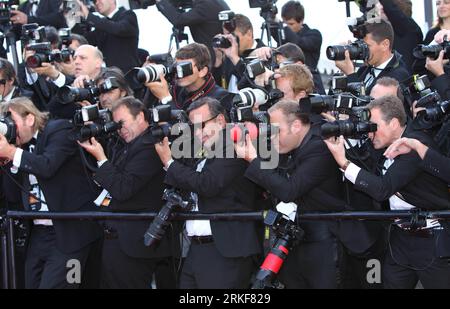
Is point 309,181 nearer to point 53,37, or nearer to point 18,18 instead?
point 53,37

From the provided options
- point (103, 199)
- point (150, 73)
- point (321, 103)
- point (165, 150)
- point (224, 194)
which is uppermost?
point (321, 103)

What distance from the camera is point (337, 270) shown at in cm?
606

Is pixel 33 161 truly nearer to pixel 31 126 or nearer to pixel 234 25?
pixel 31 126

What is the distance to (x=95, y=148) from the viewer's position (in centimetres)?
641

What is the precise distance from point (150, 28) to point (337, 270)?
4855mm

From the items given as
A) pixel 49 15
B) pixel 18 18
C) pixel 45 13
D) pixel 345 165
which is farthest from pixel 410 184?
pixel 45 13

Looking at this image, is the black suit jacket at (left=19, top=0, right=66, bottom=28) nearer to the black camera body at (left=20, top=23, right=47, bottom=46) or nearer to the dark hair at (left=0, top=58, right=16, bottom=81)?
the black camera body at (left=20, top=23, right=47, bottom=46)

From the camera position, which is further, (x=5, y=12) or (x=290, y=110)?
(x=5, y=12)

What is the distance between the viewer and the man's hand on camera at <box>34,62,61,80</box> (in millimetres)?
7684

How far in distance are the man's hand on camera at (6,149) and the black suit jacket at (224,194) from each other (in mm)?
1113

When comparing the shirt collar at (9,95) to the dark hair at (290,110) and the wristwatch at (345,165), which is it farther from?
the wristwatch at (345,165)

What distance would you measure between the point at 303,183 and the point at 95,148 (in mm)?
1410

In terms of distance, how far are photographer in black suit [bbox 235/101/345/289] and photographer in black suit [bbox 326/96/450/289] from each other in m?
0.25

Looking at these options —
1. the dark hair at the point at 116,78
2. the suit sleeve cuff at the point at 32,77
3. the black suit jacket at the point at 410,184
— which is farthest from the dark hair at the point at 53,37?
the black suit jacket at the point at 410,184
